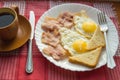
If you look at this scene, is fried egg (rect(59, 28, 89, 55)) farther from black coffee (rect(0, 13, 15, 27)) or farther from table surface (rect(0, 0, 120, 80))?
black coffee (rect(0, 13, 15, 27))

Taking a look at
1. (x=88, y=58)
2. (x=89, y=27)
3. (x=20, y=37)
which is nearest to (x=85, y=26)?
(x=89, y=27)

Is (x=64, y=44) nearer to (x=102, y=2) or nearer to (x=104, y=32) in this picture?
(x=104, y=32)

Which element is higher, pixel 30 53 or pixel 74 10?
pixel 74 10

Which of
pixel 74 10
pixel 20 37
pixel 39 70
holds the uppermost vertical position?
pixel 74 10

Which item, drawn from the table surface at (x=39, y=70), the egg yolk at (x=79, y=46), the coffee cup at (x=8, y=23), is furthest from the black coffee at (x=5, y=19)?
the egg yolk at (x=79, y=46)

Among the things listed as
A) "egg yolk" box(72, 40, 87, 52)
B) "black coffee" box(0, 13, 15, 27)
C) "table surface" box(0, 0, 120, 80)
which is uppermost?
"black coffee" box(0, 13, 15, 27)

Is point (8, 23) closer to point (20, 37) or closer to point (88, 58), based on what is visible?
point (20, 37)

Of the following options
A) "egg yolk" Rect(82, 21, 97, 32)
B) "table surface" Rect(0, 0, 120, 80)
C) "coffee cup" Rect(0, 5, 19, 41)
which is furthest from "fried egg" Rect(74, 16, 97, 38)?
"coffee cup" Rect(0, 5, 19, 41)
